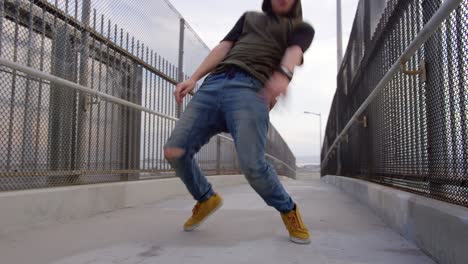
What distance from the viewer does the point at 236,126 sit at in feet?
9.65

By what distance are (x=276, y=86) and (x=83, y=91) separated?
6.89 ft

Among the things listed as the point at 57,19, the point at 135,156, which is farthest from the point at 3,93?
the point at 135,156

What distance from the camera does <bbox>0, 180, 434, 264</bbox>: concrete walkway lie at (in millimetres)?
2609

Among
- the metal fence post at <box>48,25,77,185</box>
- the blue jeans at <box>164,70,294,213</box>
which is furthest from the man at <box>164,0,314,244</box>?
the metal fence post at <box>48,25,77,185</box>

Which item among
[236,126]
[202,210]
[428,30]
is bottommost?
[202,210]

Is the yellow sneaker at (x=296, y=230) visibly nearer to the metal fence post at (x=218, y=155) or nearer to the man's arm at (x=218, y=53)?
the man's arm at (x=218, y=53)

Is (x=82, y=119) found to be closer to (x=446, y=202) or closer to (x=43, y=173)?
(x=43, y=173)

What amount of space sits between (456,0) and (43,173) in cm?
311

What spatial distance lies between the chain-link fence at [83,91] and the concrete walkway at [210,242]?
2.04 feet

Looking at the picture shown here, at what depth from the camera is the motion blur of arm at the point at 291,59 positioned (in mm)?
2912

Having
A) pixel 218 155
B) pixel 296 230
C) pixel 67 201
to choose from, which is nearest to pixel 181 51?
pixel 218 155

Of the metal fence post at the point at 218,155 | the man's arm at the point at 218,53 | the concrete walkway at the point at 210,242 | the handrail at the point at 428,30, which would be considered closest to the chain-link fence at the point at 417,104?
the handrail at the point at 428,30

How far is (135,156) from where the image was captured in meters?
5.84

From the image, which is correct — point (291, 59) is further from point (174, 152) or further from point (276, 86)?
point (174, 152)
